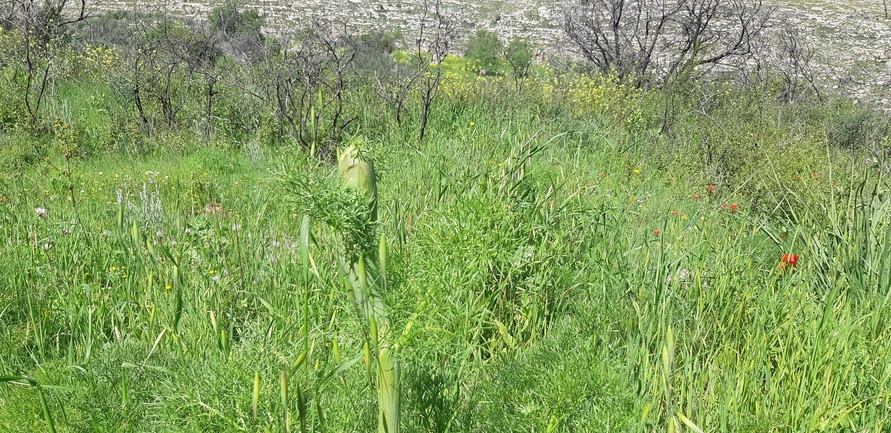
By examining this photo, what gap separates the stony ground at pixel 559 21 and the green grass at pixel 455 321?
5.78m

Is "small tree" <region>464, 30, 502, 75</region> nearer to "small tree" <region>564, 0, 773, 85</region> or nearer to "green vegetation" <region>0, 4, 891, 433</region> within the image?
"small tree" <region>564, 0, 773, 85</region>

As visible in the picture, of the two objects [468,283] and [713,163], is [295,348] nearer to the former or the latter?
[468,283]

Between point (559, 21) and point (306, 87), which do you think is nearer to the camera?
point (306, 87)

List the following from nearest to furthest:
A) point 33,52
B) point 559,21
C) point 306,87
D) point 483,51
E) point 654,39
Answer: point 306,87 < point 33,52 < point 654,39 < point 559,21 < point 483,51

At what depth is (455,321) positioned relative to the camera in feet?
3.99

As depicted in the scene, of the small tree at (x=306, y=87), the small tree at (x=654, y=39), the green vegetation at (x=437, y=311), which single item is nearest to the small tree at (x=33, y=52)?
the small tree at (x=306, y=87)

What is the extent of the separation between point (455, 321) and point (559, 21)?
21017mm

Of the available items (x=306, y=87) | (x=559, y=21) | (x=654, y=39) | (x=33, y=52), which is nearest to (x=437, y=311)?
(x=306, y=87)

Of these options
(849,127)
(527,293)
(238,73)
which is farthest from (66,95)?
(849,127)

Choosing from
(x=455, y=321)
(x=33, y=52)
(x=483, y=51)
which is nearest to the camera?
(x=455, y=321)

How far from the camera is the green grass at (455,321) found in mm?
1121

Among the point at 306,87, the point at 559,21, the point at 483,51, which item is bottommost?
the point at 483,51

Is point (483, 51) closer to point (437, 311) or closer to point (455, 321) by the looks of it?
point (455, 321)

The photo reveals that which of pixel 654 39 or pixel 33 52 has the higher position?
pixel 654 39
